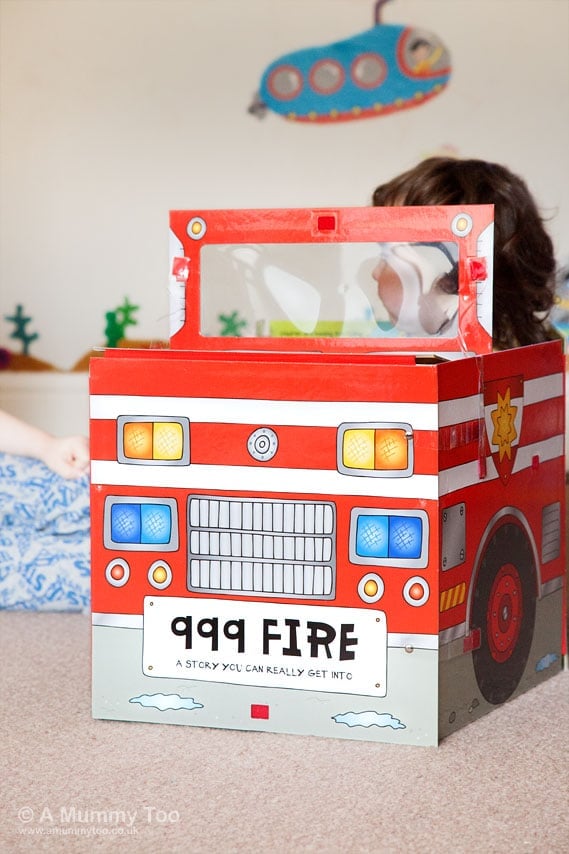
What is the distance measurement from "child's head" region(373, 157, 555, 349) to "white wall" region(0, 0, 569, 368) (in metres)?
1.11

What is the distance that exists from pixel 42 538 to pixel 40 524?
2 cm

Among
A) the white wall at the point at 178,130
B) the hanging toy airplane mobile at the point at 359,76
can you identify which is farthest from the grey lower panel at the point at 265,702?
the hanging toy airplane mobile at the point at 359,76

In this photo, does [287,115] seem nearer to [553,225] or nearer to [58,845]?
[553,225]

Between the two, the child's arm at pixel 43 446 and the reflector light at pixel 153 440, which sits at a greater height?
the reflector light at pixel 153 440

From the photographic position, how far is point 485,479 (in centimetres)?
97

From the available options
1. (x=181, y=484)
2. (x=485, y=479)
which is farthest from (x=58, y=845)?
(x=485, y=479)

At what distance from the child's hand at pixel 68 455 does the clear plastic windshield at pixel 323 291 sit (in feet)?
0.84

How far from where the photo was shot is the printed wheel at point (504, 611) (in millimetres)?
981

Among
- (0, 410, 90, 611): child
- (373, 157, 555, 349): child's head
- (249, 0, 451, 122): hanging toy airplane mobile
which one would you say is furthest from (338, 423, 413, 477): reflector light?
(249, 0, 451, 122): hanging toy airplane mobile

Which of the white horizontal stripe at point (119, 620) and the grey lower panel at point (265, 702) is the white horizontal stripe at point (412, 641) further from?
the white horizontal stripe at point (119, 620)

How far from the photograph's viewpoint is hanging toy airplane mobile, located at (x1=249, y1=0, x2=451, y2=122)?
8.20 feet

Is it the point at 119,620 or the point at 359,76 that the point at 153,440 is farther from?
the point at 359,76

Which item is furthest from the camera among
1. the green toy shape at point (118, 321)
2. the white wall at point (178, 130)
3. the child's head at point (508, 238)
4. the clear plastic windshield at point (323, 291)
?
the green toy shape at point (118, 321)

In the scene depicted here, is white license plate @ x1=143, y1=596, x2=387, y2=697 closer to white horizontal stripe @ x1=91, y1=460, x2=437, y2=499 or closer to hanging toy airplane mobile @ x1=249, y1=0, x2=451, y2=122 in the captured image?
white horizontal stripe @ x1=91, y1=460, x2=437, y2=499
